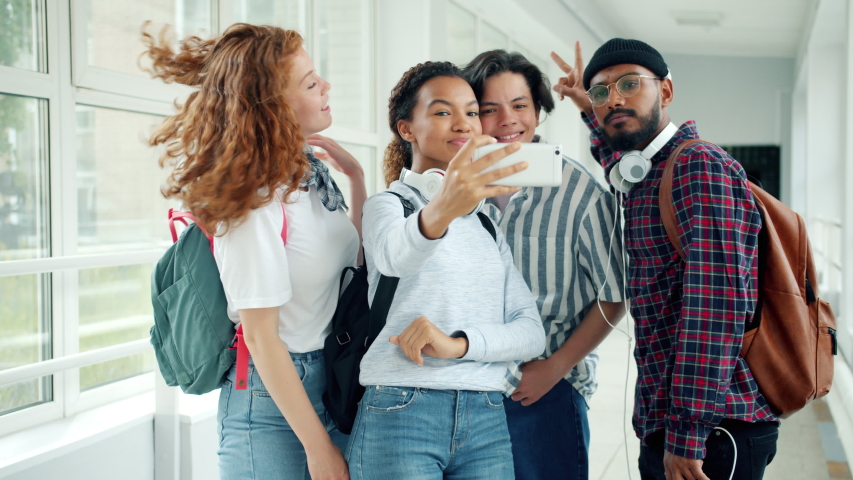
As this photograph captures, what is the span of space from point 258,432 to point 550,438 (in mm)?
674

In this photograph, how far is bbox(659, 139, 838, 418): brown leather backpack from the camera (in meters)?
1.29

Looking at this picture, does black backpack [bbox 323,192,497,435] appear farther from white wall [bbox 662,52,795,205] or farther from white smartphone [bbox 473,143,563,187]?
white wall [bbox 662,52,795,205]

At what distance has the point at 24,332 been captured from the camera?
6.19 feet

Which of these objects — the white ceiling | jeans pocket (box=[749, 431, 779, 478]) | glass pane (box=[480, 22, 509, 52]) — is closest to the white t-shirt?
jeans pocket (box=[749, 431, 779, 478])

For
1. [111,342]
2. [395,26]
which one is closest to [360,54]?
[395,26]

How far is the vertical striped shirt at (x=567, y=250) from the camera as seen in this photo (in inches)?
59.7

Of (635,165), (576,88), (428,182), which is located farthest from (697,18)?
Result: (428,182)

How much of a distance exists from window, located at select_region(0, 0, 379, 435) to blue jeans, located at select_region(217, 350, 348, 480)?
0.56 m

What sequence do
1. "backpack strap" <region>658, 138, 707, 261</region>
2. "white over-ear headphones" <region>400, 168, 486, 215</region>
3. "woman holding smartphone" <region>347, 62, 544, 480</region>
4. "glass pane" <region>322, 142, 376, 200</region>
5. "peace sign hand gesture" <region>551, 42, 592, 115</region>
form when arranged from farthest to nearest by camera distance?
1. "glass pane" <region>322, 142, 376, 200</region>
2. "peace sign hand gesture" <region>551, 42, 592, 115</region>
3. "backpack strap" <region>658, 138, 707, 261</region>
4. "white over-ear headphones" <region>400, 168, 486, 215</region>
5. "woman holding smartphone" <region>347, 62, 544, 480</region>

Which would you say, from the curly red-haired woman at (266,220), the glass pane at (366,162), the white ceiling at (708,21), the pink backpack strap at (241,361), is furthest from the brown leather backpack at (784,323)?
the white ceiling at (708,21)

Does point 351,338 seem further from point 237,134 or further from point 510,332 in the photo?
point 237,134

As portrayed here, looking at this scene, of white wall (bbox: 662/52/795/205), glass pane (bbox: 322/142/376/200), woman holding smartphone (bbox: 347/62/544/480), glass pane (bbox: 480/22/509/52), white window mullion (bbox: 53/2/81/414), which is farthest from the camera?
white wall (bbox: 662/52/795/205)

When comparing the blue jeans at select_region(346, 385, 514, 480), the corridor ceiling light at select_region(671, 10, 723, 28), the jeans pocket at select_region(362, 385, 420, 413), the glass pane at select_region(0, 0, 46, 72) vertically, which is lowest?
the blue jeans at select_region(346, 385, 514, 480)

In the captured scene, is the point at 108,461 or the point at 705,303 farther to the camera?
the point at 108,461
